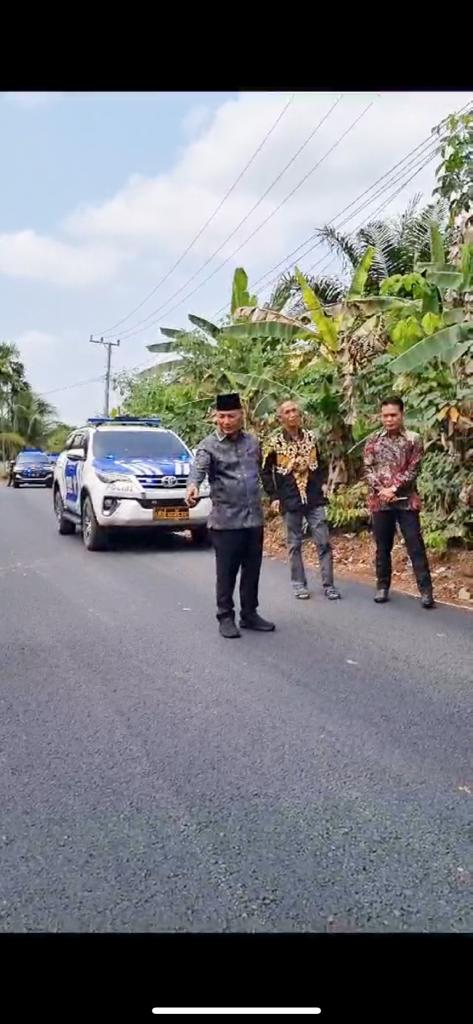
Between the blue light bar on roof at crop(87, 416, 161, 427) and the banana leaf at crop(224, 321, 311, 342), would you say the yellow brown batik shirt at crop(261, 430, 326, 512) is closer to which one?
the banana leaf at crop(224, 321, 311, 342)

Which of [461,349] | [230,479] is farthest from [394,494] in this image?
[230,479]

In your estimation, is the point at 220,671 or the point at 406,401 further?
the point at 406,401

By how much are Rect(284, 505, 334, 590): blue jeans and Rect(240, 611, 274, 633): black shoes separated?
1362 mm

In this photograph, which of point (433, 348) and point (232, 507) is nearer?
point (232, 507)

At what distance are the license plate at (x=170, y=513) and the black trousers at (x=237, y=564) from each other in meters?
4.23

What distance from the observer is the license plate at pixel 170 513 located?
10.9 m

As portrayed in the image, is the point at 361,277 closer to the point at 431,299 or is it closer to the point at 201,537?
the point at 431,299

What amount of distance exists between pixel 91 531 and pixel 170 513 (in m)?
1.08

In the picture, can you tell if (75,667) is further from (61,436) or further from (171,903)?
(61,436)

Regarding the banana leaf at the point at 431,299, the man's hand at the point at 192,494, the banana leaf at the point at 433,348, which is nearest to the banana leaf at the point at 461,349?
the banana leaf at the point at 433,348

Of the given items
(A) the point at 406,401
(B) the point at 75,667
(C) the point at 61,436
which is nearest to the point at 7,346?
(C) the point at 61,436

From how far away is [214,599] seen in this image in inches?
312

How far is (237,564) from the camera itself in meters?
6.70
